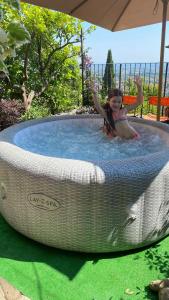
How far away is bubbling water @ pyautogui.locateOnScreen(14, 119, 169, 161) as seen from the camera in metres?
4.04

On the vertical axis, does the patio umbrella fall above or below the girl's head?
→ above

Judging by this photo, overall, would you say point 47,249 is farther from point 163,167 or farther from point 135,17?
point 135,17

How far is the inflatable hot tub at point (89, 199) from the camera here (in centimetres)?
258

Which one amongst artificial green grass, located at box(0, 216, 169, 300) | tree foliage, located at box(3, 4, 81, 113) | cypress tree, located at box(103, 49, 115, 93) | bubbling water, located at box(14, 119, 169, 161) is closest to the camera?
artificial green grass, located at box(0, 216, 169, 300)

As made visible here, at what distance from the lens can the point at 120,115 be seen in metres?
4.45

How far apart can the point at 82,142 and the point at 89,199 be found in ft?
7.27

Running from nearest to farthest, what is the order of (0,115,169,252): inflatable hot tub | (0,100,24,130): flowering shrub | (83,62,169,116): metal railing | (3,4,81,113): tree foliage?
(0,115,169,252): inflatable hot tub < (0,100,24,130): flowering shrub < (3,4,81,113): tree foliage < (83,62,169,116): metal railing

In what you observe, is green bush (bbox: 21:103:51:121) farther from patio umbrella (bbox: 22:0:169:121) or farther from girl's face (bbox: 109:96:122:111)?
girl's face (bbox: 109:96:122:111)

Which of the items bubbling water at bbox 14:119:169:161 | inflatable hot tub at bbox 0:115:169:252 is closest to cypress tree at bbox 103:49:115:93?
bubbling water at bbox 14:119:169:161

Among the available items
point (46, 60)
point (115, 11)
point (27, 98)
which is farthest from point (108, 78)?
point (115, 11)

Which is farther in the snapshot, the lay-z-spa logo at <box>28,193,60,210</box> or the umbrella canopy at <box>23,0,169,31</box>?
the umbrella canopy at <box>23,0,169,31</box>

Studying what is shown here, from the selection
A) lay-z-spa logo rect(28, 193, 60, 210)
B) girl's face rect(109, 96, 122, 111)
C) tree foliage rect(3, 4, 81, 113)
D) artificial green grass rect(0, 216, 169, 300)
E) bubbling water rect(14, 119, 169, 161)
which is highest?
tree foliage rect(3, 4, 81, 113)

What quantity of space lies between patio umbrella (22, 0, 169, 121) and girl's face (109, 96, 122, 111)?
1146mm

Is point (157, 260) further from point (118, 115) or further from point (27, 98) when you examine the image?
point (27, 98)
